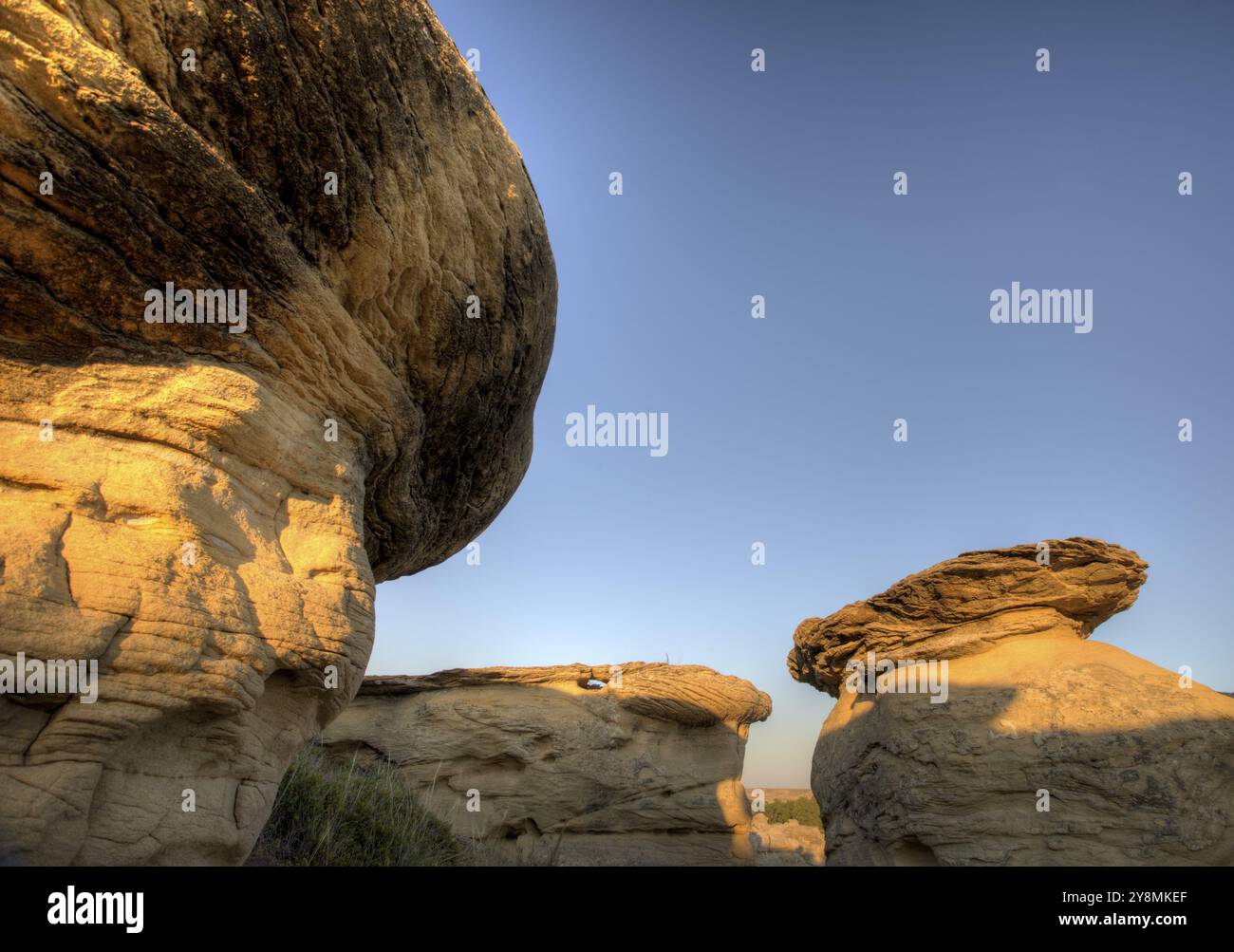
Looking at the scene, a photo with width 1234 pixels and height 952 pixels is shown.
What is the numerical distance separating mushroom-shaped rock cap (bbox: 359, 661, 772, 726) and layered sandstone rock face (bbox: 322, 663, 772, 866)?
1.0 inches

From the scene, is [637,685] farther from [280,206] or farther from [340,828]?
[280,206]

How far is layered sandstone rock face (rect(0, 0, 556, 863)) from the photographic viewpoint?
3.29 meters

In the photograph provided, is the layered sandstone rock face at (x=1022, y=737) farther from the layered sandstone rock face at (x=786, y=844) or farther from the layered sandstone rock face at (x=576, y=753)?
the layered sandstone rock face at (x=786, y=844)

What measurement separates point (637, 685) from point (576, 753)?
1747 millimetres

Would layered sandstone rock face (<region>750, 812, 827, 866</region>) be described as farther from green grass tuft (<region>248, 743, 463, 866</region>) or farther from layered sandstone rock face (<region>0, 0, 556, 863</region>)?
layered sandstone rock face (<region>0, 0, 556, 863</region>)

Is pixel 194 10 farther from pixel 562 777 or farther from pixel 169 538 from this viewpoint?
pixel 562 777

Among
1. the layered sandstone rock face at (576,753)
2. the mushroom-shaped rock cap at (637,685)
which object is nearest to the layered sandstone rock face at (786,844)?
the layered sandstone rock face at (576,753)

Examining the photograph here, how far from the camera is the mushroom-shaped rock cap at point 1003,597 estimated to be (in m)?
9.69

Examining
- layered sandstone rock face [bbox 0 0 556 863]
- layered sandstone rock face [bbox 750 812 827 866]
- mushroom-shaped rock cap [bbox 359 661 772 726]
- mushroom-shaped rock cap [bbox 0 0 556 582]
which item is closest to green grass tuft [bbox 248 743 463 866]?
layered sandstone rock face [bbox 0 0 556 863]

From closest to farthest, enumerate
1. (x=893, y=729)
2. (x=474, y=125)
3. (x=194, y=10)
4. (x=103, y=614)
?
(x=103, y=614) → (x=194, y=10) → (x=474, y=125) → (x=893, y=729)

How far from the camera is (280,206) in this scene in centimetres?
445
